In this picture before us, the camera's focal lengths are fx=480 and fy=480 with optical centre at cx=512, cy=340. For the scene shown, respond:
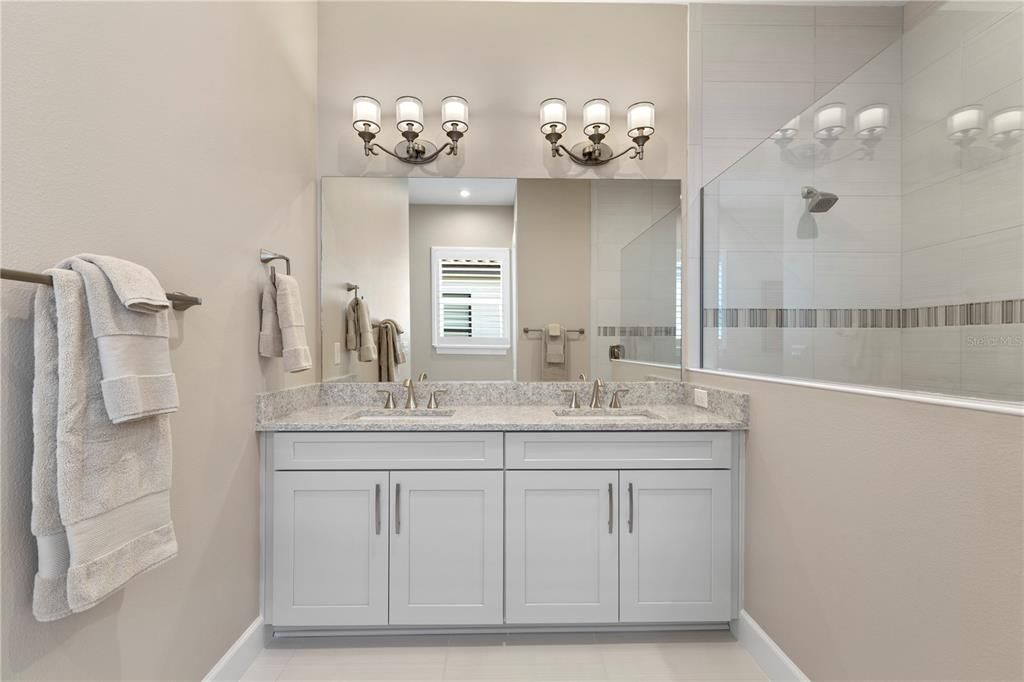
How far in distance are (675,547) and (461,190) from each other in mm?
1764

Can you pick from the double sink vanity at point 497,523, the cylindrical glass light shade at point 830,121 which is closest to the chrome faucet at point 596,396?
the double sink vanity at point 497,523

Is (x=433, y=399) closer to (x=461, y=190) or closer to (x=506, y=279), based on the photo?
(x=506, y=279)

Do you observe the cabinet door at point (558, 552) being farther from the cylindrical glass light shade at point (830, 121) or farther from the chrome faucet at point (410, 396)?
the cylindrical glass light shade at point (830, 121)

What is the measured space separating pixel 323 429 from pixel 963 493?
1770 mm

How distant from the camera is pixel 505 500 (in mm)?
1778

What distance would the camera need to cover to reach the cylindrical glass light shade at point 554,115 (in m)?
2.15

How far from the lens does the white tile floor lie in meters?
1.63

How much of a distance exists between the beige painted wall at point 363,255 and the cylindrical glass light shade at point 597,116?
34.9 inches

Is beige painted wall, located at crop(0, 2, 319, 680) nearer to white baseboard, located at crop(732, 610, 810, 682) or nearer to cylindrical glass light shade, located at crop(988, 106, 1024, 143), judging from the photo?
white baseboard, located at crop(732, 610, 810, 682)

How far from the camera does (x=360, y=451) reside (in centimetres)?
177

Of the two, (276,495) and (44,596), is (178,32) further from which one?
(276,495)

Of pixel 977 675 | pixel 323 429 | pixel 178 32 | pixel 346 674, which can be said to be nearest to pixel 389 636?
pixel 346 674

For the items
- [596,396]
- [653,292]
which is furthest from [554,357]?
[653,292]

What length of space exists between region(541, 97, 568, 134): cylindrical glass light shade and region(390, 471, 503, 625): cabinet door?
1.55 metres
